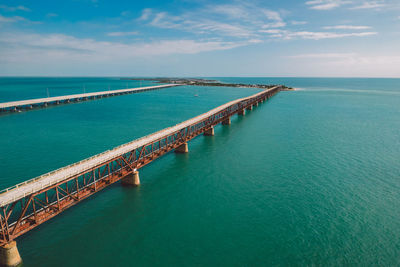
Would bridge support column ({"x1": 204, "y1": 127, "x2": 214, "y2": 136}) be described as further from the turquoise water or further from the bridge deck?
the bridge deck

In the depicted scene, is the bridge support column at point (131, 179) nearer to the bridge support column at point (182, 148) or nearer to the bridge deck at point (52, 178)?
the bridge deck at point (52, 178)

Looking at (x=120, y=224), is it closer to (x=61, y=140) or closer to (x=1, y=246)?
(x=1, y=246)

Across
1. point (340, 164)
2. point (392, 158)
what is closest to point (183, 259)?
point (340, 164)

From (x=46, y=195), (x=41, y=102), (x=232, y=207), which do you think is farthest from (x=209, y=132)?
(x=41, y=102)

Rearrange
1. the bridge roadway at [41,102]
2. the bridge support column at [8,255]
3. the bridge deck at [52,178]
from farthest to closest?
the bridge roadway at [41,102], the bridge deck at [52,178], the bridge support column at [8,255]

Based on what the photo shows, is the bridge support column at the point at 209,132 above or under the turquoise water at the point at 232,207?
above

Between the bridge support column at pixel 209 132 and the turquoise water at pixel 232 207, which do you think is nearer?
the turquoise water at pixel 232 207

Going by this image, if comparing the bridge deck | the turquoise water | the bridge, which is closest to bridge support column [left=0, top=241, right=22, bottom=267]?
the bridge

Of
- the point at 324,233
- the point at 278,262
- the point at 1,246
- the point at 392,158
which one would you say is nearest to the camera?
the point at 1,246

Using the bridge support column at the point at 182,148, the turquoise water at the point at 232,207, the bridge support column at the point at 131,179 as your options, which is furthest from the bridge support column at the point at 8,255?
the bridge support column at the point at 182,148

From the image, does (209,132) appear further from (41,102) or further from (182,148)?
(41,102)

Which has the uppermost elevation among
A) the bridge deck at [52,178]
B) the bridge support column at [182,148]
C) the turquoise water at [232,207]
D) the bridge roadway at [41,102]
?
the bridge roadway at [41,102]
